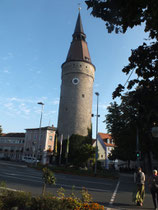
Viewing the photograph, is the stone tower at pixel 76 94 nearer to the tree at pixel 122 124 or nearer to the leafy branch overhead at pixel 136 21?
the tree at pixel 122 124

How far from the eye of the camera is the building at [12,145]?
223 ft

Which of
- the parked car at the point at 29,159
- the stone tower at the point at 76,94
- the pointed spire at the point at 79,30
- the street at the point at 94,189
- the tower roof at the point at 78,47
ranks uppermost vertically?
the pointed spire at the point at 79,30

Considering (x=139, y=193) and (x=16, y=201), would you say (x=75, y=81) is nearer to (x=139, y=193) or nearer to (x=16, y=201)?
(x=139, y=193)

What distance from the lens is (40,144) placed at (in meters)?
60.8

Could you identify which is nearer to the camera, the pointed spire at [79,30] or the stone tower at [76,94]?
the stone tower at [76,94]

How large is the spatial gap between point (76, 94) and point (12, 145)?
138 ft

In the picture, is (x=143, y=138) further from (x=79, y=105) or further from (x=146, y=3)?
(x=146, y=3)

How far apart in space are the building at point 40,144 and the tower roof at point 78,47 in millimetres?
24151

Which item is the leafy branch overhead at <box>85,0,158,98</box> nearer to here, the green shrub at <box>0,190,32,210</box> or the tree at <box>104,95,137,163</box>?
the green shrub at <box>0,190,32,210</box>

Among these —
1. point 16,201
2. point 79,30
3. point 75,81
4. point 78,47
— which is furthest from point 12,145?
point 16,201

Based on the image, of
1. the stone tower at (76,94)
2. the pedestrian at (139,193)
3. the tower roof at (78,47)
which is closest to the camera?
the pedestrian at (139,193)

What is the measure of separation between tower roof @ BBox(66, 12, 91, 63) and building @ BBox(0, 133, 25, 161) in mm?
38287

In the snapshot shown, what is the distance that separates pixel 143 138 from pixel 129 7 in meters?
24.4

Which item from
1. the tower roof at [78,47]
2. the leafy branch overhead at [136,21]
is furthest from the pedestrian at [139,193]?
the tower roof at [78,47]
